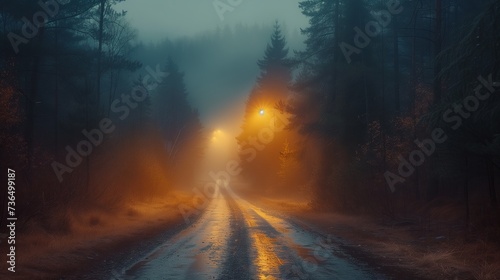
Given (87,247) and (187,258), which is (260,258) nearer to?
(187,258)

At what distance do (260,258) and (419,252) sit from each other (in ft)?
15.8

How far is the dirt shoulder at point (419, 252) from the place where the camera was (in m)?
9.98

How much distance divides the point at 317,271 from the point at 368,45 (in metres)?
23.3

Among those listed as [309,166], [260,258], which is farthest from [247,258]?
[309,166]

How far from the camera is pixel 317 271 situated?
10211 mm

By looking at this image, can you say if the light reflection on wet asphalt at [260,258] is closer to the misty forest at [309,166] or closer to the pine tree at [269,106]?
the misty forest at [309,166]

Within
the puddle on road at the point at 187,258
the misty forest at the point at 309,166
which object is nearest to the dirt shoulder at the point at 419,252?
the misty forest at the point at 309,166

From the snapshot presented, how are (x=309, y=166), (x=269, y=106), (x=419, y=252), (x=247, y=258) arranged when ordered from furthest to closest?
(x=269, y=106) → (x=309, y=166) → (x=419, y=252) → (x=247, y=258)

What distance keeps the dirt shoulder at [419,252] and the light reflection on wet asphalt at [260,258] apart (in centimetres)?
80

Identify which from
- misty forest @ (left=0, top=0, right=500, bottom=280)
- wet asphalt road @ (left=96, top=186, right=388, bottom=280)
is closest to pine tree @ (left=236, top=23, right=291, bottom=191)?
misty forest @ (left=0, top=0, right=500, bottom=280)

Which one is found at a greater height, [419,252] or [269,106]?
[269,106]

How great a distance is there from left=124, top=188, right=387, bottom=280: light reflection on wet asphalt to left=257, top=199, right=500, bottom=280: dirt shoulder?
802 millimetres

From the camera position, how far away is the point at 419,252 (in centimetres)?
1288

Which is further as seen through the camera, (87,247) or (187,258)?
(87,247)
